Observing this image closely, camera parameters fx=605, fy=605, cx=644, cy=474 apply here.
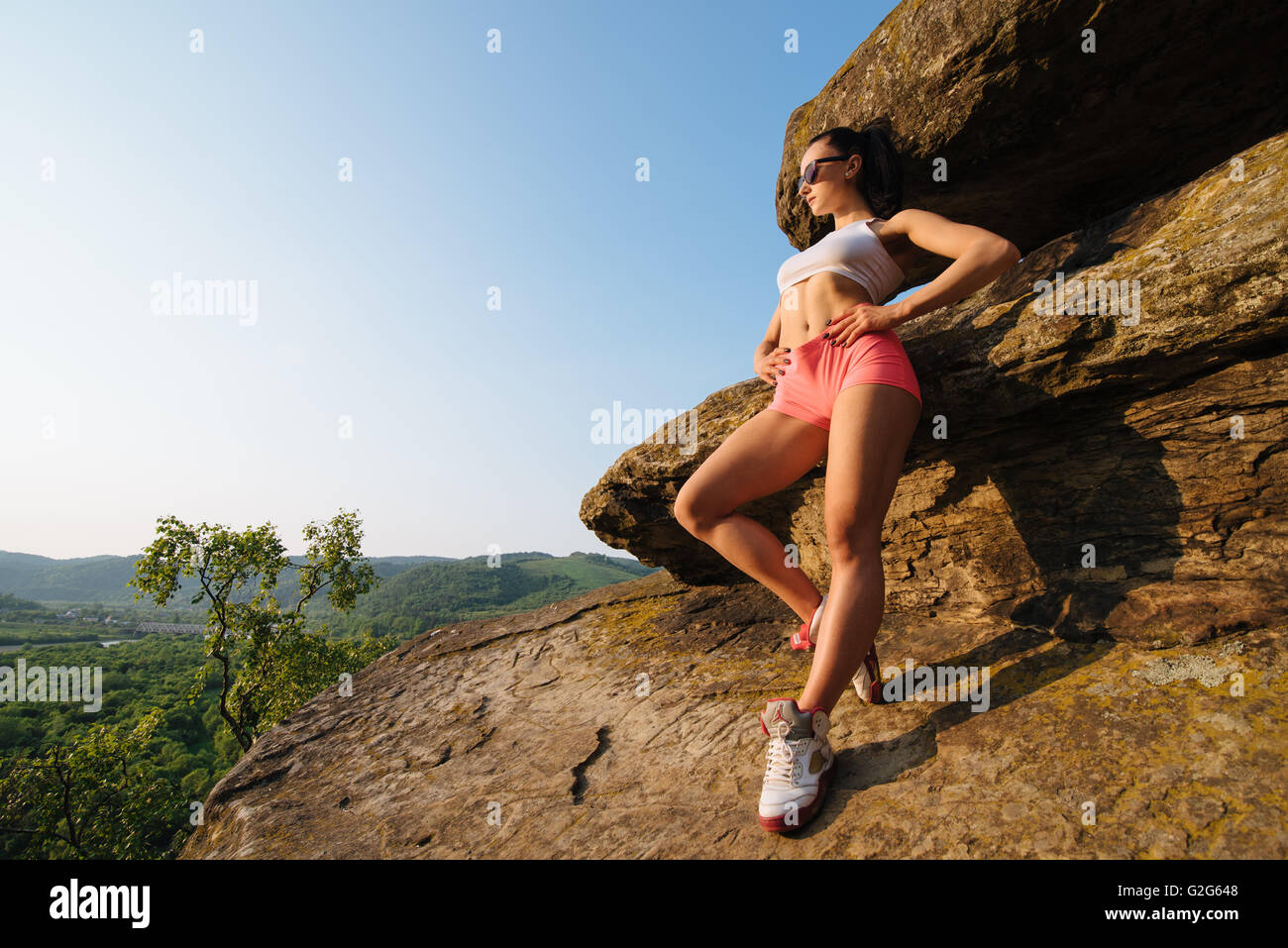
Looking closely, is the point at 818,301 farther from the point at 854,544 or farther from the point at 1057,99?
the point at 1057,99

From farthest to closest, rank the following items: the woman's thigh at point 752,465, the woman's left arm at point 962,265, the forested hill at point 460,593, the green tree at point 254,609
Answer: the forested hill at point 460,593 < the green tree at point 254,609 < the woman's thigh at point 752,465 < the woman's left arm at point 962,265

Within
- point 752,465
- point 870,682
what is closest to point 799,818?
point 870,682

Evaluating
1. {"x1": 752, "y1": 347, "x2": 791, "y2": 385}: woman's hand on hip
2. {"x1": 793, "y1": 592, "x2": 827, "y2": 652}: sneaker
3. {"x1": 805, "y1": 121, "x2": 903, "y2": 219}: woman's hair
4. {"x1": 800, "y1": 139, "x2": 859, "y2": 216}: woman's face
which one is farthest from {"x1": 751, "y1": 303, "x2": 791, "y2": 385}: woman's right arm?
{"x1": 793, "y1": 592, "x2": 827, "y2": 652}: sneaker

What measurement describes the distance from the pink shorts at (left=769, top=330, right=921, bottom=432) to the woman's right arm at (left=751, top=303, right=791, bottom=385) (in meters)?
0.12

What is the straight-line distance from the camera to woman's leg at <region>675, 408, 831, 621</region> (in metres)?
3.74

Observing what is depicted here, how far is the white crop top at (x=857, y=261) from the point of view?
154 inches

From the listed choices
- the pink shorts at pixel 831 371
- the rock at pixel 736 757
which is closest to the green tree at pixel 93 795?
the rock at pixel 736 757

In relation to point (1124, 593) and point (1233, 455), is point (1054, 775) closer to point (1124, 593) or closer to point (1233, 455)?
point (1124, 593)

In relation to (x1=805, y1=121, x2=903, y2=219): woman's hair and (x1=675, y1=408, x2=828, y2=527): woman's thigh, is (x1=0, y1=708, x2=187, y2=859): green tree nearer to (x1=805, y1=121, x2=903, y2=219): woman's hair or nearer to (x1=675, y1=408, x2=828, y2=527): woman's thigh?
(x1=675, y1=408, x2=828, y2=527): woman's thigh

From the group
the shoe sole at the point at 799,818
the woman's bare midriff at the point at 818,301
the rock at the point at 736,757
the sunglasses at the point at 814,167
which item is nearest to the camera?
the rock at the point at 736,757

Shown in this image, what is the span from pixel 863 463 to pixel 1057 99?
4.06 metres

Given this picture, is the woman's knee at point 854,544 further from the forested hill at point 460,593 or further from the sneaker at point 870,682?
the forested hill at point 460,593

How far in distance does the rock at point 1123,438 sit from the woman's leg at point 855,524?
59.3 inches

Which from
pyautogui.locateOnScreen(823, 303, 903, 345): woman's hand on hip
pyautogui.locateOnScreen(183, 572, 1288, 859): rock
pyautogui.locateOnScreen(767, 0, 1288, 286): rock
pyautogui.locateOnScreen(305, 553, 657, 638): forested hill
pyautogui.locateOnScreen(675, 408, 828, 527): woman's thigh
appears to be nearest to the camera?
pyautogui.locateOnScreen(183, 572, 1288, 859): rock
